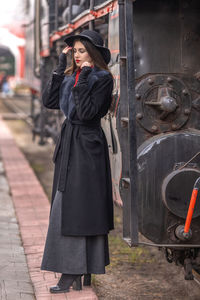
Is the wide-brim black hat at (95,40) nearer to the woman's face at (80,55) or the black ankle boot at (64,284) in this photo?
the woman's face at (80,55)

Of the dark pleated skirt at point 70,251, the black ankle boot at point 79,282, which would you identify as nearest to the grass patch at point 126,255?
the black ankle boot at point 79,282

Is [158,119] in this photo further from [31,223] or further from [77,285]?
[31,223]

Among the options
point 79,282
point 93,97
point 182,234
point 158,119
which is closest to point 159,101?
point 158,119

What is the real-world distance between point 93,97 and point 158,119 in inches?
18.1

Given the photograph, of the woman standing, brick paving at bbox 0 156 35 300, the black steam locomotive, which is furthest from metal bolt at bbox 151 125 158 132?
brick paving at bbox 0 156 35 300

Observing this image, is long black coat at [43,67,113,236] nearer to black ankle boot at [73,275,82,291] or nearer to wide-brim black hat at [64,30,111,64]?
wide-brim black hat at [64,30,111,64]

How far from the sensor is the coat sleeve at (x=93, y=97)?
3.61 metres

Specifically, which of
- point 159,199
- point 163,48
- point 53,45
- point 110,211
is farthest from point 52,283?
point 53,45

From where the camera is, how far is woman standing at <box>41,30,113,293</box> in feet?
12.3

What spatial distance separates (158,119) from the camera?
378 cm

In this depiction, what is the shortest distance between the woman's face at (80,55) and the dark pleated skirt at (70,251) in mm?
881

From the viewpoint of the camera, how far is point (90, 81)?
3703 mm

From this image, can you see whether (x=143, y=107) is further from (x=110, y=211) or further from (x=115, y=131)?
(x=110, y=211)

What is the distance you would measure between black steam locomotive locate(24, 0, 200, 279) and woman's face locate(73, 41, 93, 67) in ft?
0.79
